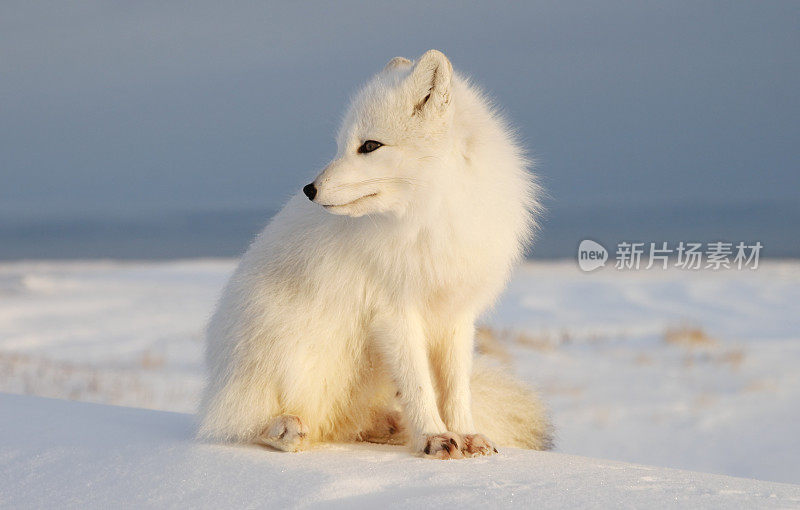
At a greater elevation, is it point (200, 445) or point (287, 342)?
point (287, 342)

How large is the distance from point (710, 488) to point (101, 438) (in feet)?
7.91

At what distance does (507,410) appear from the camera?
4.16 metres

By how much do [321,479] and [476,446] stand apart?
2.37 ft

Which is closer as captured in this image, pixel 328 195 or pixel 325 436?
pixel 328 195

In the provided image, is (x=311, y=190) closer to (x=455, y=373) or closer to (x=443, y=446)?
(x=455, y=373)

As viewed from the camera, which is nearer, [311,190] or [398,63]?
[311,190]

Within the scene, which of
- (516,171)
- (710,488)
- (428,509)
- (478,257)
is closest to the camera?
(428,509)

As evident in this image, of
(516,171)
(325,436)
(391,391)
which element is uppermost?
(516,171)

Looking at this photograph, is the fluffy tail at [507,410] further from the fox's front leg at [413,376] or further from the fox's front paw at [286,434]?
the fox's front paw at [286,434]

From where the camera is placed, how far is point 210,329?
3916 millimetres

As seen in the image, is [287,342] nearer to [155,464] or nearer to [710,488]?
[155,464]

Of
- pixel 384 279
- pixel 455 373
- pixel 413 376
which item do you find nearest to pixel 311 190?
pixel 384 279

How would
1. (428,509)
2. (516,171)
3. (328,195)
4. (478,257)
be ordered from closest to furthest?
(428,509) → (328,195) → (478,257) → (516,171)

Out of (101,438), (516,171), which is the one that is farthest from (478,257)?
(101,438)
